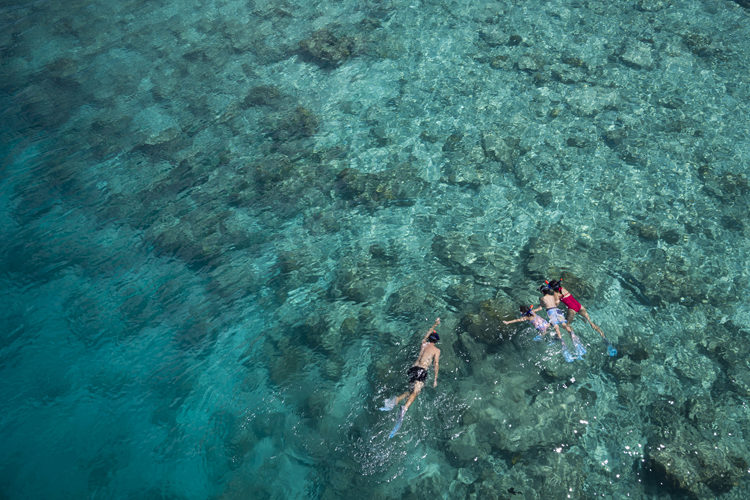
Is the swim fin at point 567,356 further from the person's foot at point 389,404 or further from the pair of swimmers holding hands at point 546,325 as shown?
the person's foot at point 389,404

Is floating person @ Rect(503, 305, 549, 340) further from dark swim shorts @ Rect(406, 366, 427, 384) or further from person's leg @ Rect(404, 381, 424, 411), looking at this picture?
person's leg @ Rect(404, 381, 424, 411)

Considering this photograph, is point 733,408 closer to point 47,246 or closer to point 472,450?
point 472,450

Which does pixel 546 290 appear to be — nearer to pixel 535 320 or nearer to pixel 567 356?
pixel 535 320

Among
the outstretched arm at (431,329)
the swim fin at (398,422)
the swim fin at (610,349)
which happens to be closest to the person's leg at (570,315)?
the swim fin at (610,349)

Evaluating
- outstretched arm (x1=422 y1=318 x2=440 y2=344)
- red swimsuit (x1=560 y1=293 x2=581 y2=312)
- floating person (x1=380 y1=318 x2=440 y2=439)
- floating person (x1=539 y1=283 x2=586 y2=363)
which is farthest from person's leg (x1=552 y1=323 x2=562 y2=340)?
floating person (x1=380 y1=318 x2=440 y2=439)

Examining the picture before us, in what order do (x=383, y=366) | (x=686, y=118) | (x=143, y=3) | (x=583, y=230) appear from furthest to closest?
(x=143, y=3) < (x=686, y=118) < (x=583, y=230) < (x=383, y=366)

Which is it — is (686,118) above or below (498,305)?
above

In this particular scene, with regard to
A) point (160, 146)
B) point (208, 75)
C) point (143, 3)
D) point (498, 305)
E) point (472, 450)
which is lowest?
point (472, 450)

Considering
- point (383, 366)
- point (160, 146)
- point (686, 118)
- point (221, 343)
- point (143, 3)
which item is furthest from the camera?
point (143, 3)

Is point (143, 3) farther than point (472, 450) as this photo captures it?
Yes

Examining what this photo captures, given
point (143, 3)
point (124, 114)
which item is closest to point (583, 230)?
point (124, 114)
